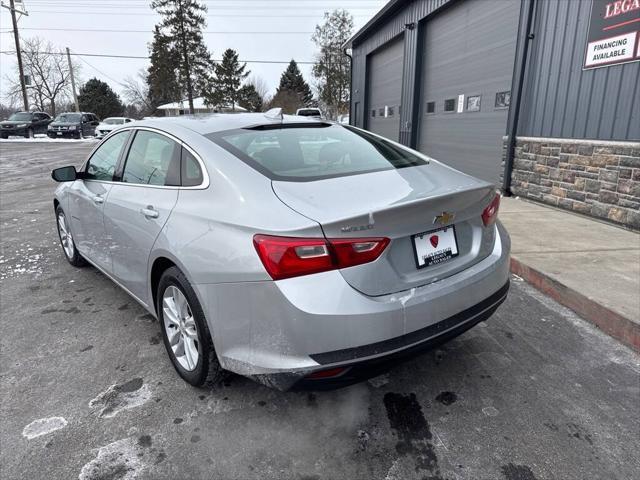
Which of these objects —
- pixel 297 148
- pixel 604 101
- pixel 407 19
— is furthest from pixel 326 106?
pixel 297 148

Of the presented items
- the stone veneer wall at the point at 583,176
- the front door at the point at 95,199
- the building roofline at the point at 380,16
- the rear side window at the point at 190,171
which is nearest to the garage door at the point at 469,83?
the stone veneer wall at the point at 583,176

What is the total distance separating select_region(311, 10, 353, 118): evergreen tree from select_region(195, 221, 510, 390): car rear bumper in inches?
1560

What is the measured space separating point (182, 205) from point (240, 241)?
0.58m

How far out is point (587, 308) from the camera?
3451 mm

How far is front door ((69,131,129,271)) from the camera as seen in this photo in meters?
3.45

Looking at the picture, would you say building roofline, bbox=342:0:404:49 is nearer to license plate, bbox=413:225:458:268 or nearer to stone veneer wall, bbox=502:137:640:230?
stone veneer wall, bbox=502:137:640:230

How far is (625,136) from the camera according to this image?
5.58 m

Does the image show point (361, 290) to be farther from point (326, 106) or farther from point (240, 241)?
point (326, 106)

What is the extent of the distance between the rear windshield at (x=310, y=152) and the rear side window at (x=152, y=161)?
0.99 ft

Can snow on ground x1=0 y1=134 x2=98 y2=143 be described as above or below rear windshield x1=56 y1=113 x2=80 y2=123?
below

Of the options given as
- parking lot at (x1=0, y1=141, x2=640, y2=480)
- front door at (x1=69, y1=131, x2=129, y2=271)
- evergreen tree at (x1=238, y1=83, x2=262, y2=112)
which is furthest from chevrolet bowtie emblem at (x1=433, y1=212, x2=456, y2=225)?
evergreen tree at (x1=238, y1=83, x2=262, y2=112)

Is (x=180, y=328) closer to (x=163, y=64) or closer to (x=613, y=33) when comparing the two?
(x=613, y=33)

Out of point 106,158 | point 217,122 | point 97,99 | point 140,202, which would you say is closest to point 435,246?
point 217,122

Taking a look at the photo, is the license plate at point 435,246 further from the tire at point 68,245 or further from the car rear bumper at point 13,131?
the car rear bumper at point 13,131
